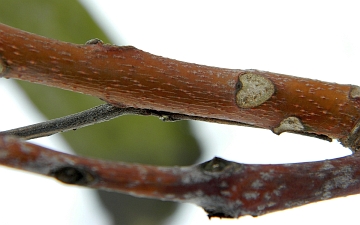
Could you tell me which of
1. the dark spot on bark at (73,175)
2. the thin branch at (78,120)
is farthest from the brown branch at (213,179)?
the thin branch at (78,120)

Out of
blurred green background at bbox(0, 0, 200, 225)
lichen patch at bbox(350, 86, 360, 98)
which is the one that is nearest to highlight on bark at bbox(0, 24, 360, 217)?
lichen patch at bbox(350, 86, 360, 98)

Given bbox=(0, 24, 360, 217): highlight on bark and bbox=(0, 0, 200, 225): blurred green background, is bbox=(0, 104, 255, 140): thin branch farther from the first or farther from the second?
bbox=(0, 0, 200, 225): blurred green background

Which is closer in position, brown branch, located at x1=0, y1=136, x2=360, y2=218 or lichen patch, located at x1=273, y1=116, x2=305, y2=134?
brown branch, located at x1=0, y1=136, x2=360, y2=218

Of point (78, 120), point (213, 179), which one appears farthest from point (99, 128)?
point (213, 179)

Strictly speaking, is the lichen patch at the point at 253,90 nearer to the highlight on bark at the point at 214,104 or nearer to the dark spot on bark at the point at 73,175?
the highlight on bark at the point at 214,104

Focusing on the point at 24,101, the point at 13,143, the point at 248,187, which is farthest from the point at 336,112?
the point at 24,101

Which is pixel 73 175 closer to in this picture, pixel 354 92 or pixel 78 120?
pixel 78 120
